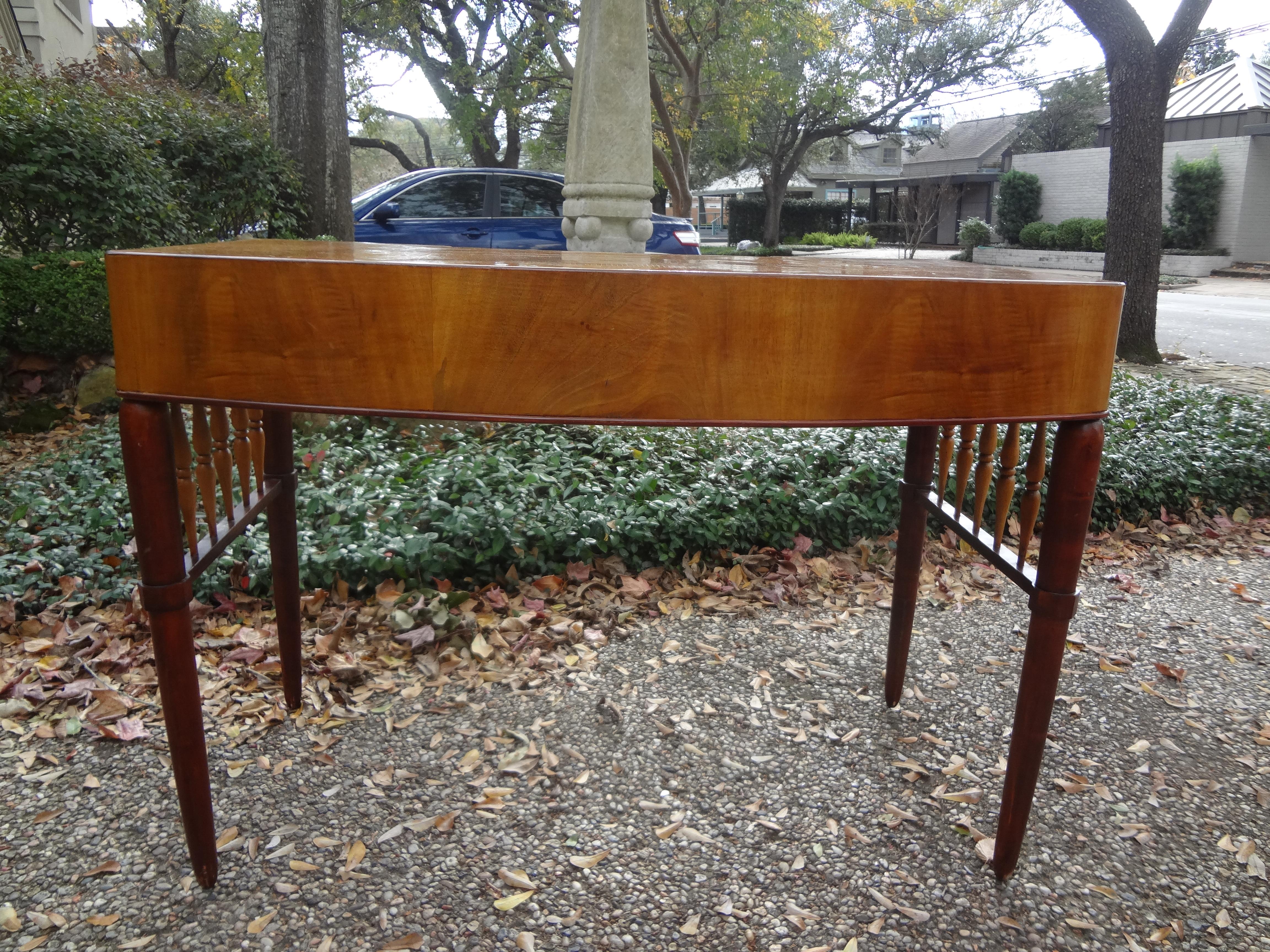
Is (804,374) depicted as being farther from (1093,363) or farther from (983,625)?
(983,625)

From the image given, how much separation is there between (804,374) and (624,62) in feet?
11.0

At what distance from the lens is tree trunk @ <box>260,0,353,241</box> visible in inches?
201

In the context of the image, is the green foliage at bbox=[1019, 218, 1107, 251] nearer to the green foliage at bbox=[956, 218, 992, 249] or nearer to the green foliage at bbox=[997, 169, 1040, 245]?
the green foliage at bbox=[956, 218, 992, 249]

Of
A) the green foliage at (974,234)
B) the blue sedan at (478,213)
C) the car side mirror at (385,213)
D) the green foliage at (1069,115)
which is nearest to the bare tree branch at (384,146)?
the blue sedan at (478,213)

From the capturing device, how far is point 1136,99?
648cm

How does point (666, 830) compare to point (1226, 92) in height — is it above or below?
below

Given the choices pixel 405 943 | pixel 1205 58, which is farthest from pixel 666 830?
pixel 1205 58

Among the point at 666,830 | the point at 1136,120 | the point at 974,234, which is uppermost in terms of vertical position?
the point at 1136,120

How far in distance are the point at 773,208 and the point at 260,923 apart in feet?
86.7

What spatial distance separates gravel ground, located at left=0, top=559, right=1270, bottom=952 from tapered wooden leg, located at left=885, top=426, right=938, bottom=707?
13 centimetres

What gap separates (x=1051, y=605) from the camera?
4.32 feet

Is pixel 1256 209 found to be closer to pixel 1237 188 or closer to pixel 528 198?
pixel 1237 188

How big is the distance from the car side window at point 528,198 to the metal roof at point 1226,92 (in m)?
20.0

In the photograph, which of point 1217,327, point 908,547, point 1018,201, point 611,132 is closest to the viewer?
point 908,547
